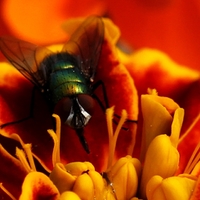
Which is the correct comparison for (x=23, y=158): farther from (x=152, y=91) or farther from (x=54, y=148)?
(x=152, y=91)

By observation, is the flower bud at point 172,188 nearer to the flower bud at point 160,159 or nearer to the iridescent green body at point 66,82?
the flower bud at point 160,159

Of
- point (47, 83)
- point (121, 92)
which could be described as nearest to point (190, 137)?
point (121, 92)

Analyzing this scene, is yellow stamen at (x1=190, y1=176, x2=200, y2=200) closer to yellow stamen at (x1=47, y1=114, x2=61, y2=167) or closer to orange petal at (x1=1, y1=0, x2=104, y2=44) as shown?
yellow stamen at (x1=47, y1=114, x2=61, y2=167)

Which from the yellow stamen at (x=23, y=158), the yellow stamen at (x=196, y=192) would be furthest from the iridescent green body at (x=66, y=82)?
the yellow stamen at (x=196, y=192)

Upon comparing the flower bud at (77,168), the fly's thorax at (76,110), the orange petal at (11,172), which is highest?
the fly's thorax at (76,110)

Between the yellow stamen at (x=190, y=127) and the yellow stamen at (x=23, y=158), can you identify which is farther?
the yellow stamen at (x=190, y=127)

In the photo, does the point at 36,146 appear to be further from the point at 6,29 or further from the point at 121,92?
the point at 6,29

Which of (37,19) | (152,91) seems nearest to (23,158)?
(152,91)

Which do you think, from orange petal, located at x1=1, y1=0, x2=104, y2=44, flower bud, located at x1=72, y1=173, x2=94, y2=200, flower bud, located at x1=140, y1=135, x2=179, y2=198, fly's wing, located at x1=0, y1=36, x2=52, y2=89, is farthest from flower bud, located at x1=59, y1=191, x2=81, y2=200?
orange petal, located at x1=1, y1=0, x2=104, y2=44
